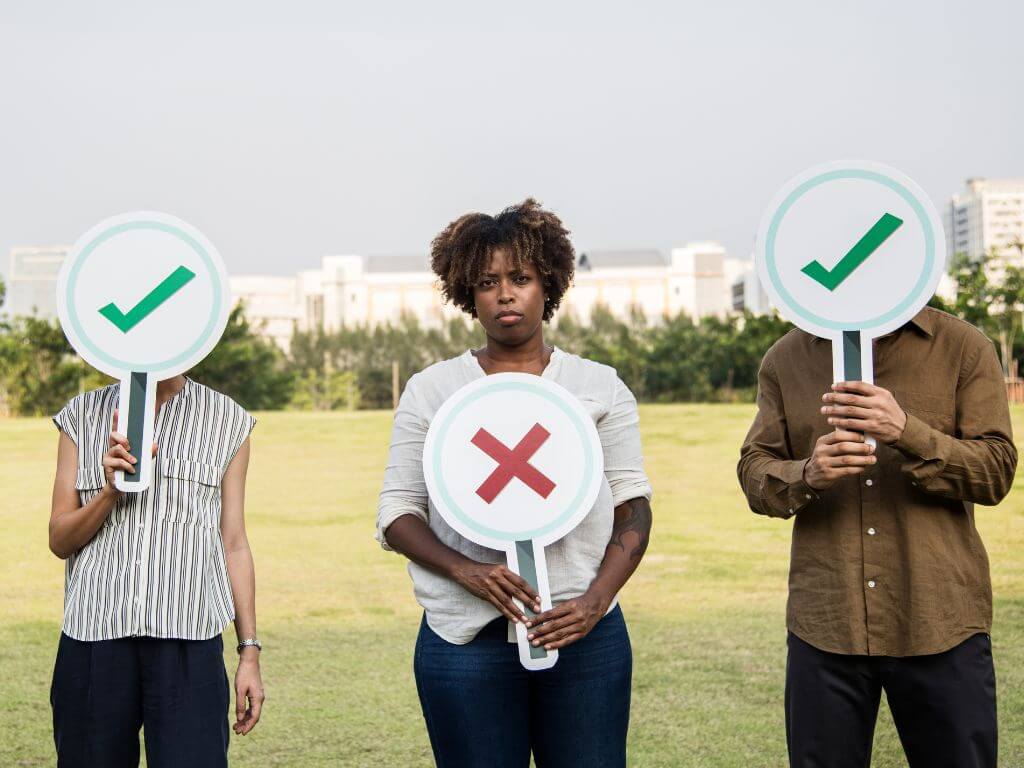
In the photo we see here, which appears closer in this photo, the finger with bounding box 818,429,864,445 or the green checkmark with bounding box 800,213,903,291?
the finger with bounding box 818,429,864,445

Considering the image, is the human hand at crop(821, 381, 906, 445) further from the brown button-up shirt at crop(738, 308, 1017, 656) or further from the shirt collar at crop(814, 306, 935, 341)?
the shirt collar at crop(814, 306, 935, 341)

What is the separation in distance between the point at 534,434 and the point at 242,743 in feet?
9.30

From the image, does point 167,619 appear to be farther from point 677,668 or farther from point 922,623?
point 677,668

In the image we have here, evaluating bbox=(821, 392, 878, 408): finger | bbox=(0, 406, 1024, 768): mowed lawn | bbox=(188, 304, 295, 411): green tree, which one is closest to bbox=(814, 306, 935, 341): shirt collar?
bbox=(821, 392, 878, 408): finger

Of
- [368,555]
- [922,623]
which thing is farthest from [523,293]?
[368,555]

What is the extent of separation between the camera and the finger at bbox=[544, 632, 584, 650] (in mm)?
1827

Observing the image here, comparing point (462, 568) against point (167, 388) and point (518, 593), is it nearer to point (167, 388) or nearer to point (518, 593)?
point (518, 593)

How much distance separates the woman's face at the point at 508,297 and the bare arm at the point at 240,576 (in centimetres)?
50

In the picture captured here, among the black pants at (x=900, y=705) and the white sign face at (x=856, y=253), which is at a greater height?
the white sign face at (x=856, y=253)

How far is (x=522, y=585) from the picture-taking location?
1.86 meters

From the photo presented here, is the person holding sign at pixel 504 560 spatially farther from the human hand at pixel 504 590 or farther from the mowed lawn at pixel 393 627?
the mowed lawn at pixel 393 627

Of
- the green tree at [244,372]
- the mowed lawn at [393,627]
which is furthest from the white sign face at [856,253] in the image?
the green tree at [244,372]

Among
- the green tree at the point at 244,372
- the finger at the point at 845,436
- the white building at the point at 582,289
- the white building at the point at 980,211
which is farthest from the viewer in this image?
the white building at the point at 980,211

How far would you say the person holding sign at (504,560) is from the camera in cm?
190
